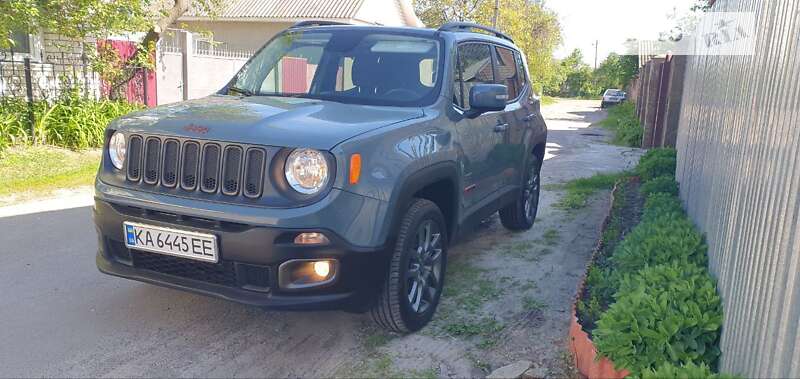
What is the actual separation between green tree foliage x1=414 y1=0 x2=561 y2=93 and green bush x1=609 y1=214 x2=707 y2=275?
2832cm

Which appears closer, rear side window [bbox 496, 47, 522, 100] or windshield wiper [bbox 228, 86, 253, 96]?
windshield wiper [bbox 228, 86, 253, 96]

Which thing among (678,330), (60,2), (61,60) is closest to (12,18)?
(60,2)

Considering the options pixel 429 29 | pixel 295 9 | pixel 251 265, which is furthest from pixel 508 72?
pixel 295 9

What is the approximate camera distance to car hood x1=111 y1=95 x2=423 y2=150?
322 centimetres

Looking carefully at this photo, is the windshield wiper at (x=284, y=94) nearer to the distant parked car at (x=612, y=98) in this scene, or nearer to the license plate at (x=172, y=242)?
the license plate at (x=172, y=242)

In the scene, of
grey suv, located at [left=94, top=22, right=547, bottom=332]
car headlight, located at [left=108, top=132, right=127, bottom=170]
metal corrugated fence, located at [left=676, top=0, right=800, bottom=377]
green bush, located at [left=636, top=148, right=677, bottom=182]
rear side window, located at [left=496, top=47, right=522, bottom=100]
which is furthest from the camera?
green bush, located at [left=636, top=148, right=677, bottom=182]

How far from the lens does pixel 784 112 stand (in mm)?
2639

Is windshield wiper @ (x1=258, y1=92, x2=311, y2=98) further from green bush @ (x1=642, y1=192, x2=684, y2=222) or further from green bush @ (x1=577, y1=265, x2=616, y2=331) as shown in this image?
green bush @ (x1=642, y1=192, x2=684, y2=222)

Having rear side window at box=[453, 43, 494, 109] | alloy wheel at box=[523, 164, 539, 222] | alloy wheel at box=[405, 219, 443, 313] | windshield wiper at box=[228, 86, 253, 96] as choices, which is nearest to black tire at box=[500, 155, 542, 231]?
alloy wheel at box=[523, 164, 539, 222]

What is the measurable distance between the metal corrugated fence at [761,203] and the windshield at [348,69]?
1.91 metres

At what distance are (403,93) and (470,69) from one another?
32.1 inches

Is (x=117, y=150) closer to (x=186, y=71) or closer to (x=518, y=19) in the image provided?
(x=186, y=71)

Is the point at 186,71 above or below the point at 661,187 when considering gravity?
above

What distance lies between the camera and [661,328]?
2898 millimetres
